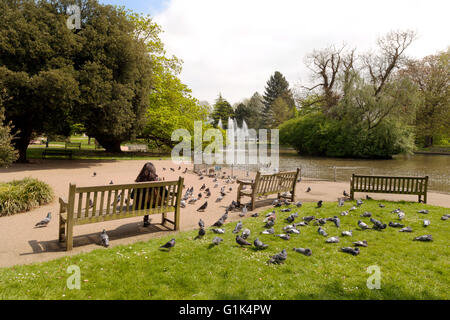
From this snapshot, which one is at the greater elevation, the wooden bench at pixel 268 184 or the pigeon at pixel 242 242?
the wooden bench at pixel 268 184

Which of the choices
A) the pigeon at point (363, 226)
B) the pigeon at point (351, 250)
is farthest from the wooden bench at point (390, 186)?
the pigeon at point (351, 250)

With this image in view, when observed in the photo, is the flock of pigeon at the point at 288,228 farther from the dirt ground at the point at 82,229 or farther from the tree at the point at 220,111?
the tree at the point at 220,111

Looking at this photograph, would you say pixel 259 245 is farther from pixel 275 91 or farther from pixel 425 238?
pixel 275 91

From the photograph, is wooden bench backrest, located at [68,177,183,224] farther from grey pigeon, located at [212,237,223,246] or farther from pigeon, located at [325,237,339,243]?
pigeon, located at [325,237,339,243]

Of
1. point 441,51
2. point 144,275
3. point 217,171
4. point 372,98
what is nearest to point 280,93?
point 441,51

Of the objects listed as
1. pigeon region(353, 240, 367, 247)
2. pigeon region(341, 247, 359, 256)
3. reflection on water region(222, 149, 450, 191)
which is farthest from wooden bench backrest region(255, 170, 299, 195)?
reflection on water region(222, 149, 450, 191)

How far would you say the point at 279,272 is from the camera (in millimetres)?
3760

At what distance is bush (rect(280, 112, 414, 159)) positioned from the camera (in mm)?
32938

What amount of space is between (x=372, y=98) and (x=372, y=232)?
1243 inches

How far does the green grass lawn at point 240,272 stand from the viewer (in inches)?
127

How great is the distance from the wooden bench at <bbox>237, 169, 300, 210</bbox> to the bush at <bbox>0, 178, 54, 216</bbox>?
550cm

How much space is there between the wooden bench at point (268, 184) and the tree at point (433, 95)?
47.4m

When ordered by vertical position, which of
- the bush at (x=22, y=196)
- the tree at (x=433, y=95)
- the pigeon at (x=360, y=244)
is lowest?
the pigeon at (x=360, y=244)
